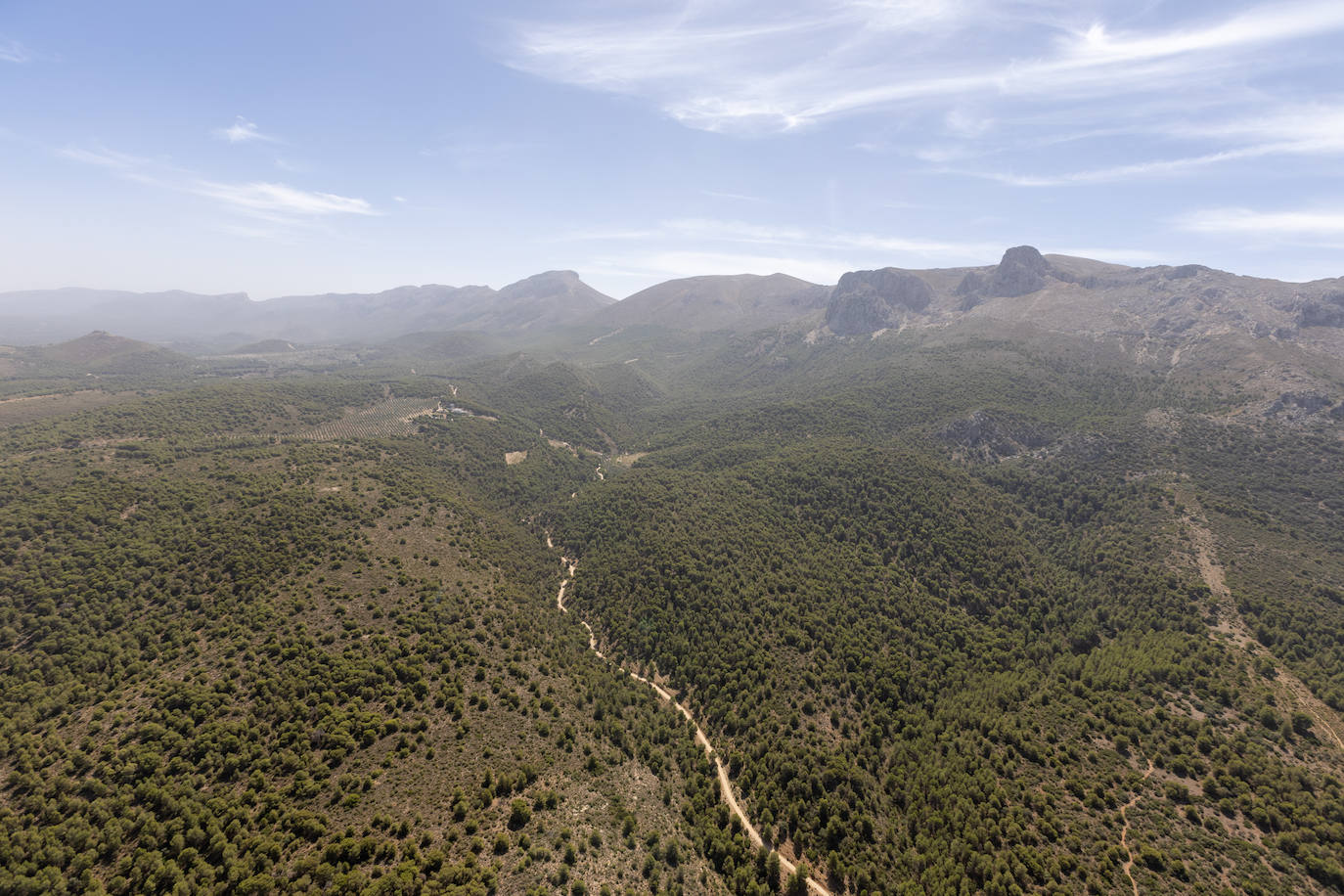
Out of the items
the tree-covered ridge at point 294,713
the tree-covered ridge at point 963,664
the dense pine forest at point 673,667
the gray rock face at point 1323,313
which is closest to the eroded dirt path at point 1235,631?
the dense pine forest at point 673,667

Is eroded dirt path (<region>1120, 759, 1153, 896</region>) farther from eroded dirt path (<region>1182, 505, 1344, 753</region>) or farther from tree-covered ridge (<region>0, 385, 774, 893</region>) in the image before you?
tree-covered ridge (<region>0, 385, 774, 893</region>)

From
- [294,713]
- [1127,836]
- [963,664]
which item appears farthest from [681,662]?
[1127,836]

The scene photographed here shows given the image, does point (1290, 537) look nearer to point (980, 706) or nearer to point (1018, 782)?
point (980, 706)

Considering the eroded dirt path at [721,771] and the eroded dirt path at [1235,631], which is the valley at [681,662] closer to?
the eroded dirt path at [1235,631]

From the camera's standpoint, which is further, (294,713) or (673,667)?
(673,667)

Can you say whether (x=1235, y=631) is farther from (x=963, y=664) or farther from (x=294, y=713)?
(x=294, y=713)

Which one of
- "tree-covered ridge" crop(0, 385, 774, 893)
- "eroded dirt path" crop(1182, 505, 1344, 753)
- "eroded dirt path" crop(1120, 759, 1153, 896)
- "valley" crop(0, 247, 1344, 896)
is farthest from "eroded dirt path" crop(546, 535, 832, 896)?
"eroded dirt path" crop(1182, 505, 1344, 753)
